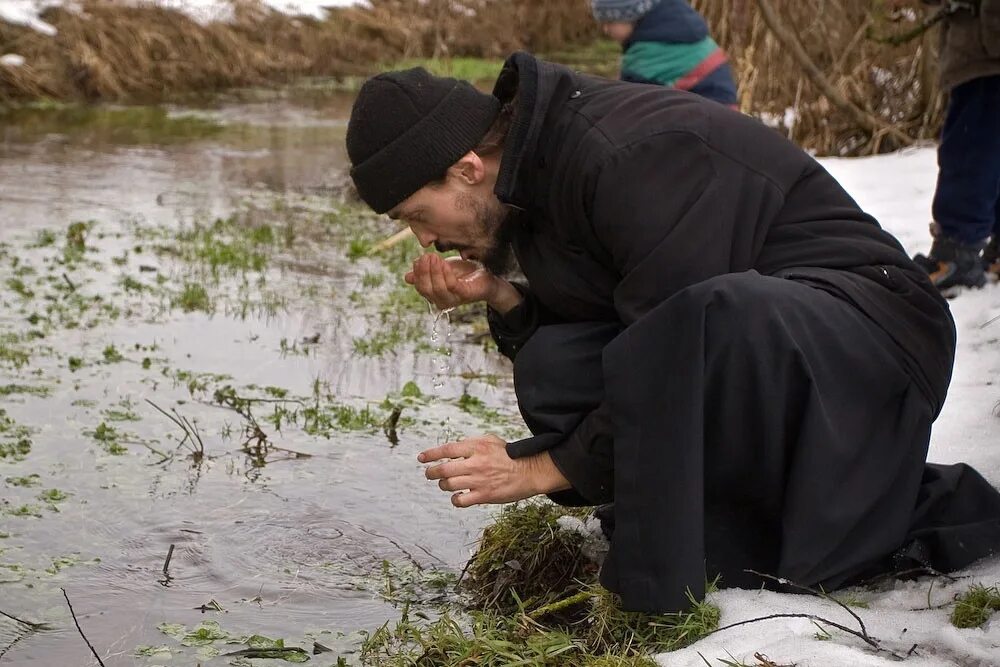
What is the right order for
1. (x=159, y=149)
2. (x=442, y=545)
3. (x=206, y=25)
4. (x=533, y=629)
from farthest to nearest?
(x=206, y=25) < (x=159, y=149) < (x=442, y=545) < (x=533, y=629)

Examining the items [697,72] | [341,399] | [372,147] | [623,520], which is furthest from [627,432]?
[697,72]

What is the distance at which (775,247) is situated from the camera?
3.04m

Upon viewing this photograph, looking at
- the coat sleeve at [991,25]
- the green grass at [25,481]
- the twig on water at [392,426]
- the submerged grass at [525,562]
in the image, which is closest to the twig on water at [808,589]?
the submerged grass at [525,562]

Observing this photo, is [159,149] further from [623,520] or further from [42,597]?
[623,520]

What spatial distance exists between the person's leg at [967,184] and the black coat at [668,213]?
225cm

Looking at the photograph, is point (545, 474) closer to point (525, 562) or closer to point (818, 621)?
point (525, 562)

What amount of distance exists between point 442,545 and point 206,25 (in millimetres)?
13132

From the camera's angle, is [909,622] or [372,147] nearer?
[909,622]

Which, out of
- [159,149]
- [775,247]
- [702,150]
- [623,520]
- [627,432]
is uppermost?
[702,150]

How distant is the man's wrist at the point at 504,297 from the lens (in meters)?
3.50

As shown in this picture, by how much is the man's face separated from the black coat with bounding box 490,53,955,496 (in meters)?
0.09

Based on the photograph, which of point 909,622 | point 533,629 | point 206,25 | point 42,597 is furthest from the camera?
point 206,25

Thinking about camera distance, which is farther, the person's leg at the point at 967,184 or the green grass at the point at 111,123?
the green grass at the point at 111,123

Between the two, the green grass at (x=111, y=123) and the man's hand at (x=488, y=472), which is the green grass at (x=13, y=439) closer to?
the man's hand at (x=488, y=472)
